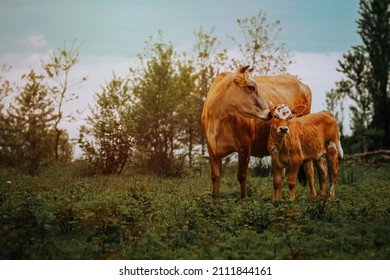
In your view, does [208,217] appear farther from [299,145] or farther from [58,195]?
[58,195]

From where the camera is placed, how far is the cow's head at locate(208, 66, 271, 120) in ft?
30.7

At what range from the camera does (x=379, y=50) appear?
2139cm

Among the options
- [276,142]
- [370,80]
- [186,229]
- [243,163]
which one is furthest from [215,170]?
[370,80]

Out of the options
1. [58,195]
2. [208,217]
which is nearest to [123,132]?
[58,195]

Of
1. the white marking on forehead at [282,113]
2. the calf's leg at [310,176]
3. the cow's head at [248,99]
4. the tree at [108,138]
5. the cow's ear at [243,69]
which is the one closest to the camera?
the white marking on forehead at [282,113]

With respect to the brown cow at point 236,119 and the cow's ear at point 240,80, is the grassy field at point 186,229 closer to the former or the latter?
the brown cow at point 236,119

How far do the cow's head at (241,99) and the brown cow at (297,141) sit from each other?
270 mm

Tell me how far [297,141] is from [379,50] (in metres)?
13.7

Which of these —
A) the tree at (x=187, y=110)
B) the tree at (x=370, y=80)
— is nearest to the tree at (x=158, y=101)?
the tree at (x=187, y=110)

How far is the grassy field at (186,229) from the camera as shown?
6160 mm

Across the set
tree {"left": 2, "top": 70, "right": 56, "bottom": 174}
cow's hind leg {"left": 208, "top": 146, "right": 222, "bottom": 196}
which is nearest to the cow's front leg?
cow's hind leg {"left": 208, "top": 146, "right": 222, "bottom": 196}

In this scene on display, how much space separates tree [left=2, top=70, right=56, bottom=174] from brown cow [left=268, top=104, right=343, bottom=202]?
831cm

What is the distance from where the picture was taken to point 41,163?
17391 millimetres

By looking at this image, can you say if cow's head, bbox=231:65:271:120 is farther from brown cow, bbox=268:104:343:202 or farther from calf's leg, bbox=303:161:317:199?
calf's leg, bbox=303:161:317:199
